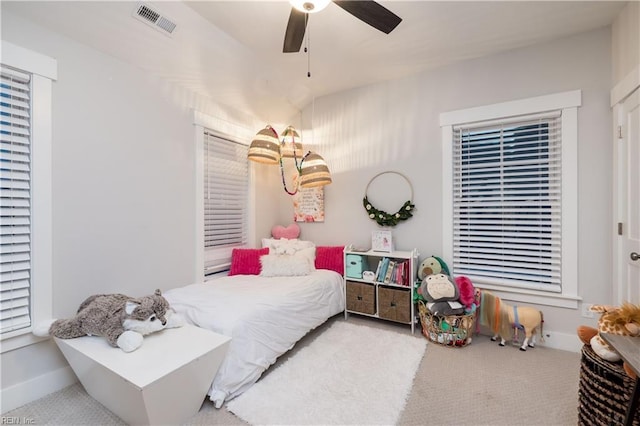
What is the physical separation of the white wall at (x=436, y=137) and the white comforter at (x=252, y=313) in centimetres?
102

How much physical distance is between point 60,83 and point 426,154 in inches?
121

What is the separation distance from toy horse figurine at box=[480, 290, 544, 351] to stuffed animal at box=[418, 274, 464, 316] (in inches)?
12.5

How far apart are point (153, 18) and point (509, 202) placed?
329 centimetres

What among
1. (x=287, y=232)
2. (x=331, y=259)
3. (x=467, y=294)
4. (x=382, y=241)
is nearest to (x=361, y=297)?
(x=331, y=259)

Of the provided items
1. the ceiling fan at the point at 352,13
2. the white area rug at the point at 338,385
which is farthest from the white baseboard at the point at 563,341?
the ceiling fan at the point at 352,13

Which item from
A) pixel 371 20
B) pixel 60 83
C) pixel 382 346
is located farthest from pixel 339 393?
pixel 60 83

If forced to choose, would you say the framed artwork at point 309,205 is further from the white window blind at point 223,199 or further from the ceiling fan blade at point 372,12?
the ceiling fan blade at point 372,12

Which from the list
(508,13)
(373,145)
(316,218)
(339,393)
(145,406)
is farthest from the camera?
(316,218)

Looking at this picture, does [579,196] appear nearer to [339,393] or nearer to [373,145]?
[373,145]

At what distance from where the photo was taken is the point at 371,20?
161 centimetres

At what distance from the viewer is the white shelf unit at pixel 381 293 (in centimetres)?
268

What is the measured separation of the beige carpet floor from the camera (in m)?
1.57

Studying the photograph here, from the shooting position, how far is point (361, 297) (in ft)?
9.59

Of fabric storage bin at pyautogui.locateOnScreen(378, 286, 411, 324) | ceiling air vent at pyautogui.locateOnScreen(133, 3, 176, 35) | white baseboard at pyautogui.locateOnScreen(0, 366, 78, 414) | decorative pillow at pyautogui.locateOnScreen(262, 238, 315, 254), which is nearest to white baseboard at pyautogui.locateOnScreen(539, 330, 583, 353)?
fabric storage bin at pyautogui.locateOnScreen(378, 286, 411, 324)
